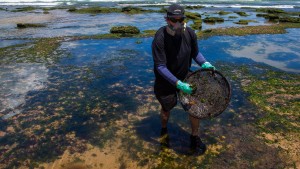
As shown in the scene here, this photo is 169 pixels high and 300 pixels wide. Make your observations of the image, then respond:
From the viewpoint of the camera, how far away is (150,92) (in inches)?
333

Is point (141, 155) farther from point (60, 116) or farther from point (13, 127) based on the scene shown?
point (13, 127)

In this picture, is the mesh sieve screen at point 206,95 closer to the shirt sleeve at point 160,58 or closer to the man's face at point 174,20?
the shirt sleeve at point 160,58

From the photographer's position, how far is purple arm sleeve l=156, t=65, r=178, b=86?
4618 millimetres

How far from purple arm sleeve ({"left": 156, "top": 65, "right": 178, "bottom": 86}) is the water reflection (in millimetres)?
4554

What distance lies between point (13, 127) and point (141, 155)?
3.28 m

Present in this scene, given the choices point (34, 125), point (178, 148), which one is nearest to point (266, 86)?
point (178, 148)

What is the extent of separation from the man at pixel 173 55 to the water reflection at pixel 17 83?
437cm

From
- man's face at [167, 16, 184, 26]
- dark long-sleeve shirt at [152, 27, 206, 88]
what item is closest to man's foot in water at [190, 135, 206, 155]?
dark long-sleeve shirt at [152, 27, 206, 88]

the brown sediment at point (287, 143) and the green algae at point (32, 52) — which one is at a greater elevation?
the green algae at point (32, 52)

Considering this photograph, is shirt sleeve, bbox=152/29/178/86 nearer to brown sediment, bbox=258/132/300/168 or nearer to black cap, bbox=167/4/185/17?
black cap, bbox=167/4/185/17

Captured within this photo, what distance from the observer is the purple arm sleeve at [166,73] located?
4.62 metres

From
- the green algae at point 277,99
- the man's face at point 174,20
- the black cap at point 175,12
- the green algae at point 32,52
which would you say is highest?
the black cap at point 175,12

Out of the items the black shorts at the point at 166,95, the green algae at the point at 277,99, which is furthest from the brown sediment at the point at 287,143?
the black shorts at the point at 166,95

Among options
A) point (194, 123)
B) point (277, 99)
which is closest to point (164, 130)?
point (194, 123)
